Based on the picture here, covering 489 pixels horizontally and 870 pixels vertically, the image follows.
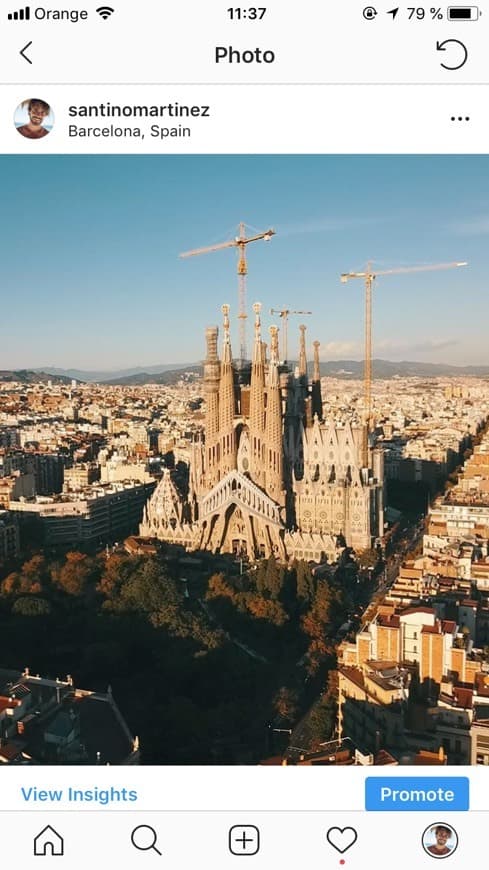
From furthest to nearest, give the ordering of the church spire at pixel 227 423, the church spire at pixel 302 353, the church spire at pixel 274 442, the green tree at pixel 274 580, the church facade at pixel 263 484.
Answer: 1. the church spire at pixel 302 353
2. the church spire at pixel 227 423
3. the church spire at pixel 274 442
4. the church facade at pixel 263 484
5. the green tree at pixel 274 580

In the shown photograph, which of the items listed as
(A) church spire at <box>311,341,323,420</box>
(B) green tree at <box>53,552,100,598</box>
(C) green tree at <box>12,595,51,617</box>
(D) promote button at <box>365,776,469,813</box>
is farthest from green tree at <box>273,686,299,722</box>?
(A) church spire at <box>311,341,323,420</box>

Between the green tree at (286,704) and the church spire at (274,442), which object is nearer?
the green tree at (286,704)

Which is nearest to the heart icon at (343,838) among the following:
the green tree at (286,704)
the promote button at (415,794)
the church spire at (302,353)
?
the promote button at (415,794)

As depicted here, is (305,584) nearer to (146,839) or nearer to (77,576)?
(77,576)
